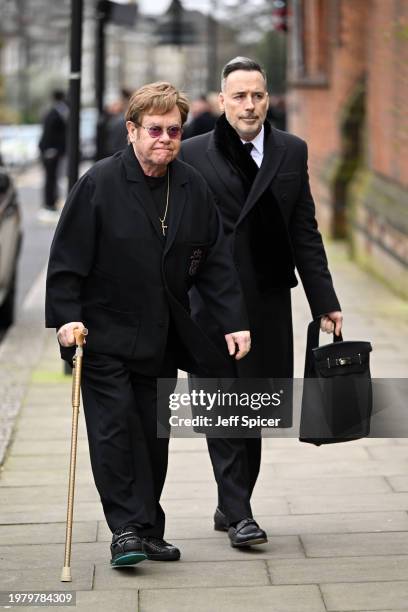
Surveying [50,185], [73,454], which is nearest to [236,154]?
[73,454]

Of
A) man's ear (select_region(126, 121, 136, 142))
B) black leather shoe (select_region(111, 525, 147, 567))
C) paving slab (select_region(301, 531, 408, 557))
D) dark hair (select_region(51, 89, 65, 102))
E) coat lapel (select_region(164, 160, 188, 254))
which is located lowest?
paving slab (select_region(301, 531, 408, 557))

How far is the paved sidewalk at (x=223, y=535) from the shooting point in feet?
16.8

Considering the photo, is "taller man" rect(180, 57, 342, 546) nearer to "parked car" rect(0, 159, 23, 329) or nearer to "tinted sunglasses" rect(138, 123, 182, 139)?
"tinted sunglasses" rect(138, 123, 182, 139)

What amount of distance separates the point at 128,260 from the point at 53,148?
65.0 feet

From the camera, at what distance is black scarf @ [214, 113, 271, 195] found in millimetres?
5805

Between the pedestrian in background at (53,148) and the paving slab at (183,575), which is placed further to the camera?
the pedestrian in background at (53,148)

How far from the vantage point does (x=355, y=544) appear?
5766 millimetres

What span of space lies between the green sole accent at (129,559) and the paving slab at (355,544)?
0.69 m

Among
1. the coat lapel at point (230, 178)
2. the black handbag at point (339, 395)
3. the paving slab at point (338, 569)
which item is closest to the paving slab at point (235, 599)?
the paving slab at point (338, 569)

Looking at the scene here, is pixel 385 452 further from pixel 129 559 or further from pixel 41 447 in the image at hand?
pixel 129 559

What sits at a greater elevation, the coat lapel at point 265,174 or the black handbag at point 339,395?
the coat lapel at point 265,174

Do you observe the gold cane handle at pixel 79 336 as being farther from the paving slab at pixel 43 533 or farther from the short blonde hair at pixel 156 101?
the paving slab at pixel 43 533

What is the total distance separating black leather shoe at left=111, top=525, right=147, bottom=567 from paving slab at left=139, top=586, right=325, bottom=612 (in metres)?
0.17

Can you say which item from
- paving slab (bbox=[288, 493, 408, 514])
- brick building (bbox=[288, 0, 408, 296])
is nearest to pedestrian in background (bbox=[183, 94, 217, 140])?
brick building (bbox=[288, 0, 408, 296])
